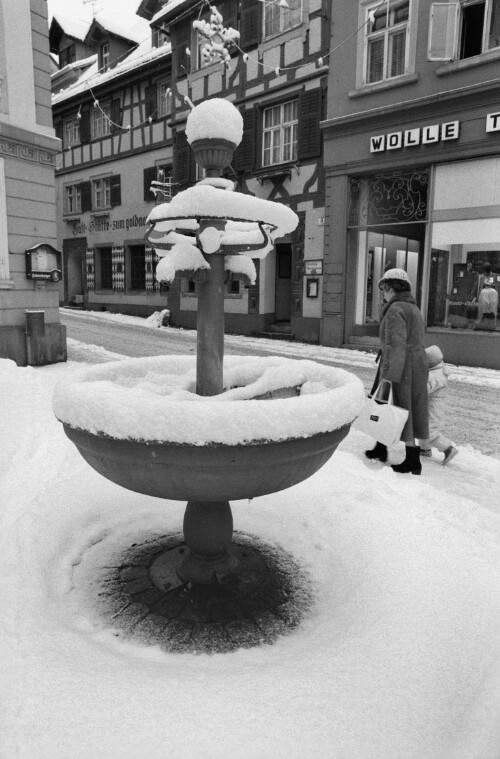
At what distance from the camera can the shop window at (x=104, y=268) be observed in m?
21.0

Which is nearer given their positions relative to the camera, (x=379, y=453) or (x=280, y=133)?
(x=379, y=453)

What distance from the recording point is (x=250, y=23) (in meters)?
14.2

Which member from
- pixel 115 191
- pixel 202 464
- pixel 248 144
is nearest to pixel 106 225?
pixel 115 191

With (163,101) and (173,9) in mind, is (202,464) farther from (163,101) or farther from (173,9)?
(163,101)

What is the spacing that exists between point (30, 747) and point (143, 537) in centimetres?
158

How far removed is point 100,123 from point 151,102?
3160mm

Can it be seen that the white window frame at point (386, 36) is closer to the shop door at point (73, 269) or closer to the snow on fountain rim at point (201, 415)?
the snow on fountain rim at point (201, 415)

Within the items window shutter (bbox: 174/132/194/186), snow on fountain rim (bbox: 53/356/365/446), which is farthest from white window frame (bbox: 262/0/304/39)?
snow on fountain rim (bbox: 53/356/365/446)

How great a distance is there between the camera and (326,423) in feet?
7.18

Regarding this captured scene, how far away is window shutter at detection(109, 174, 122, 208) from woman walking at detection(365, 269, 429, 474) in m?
17.1

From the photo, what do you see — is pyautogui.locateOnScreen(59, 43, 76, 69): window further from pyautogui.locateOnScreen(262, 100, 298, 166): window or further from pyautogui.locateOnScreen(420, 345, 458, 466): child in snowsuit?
pyautogui.locateOnScreen(420, 345, 458, 466): child in snowsuit

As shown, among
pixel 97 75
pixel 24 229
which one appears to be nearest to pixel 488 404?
pixel 24 229

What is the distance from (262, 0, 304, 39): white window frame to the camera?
13122 mm

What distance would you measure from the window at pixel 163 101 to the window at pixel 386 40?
821 cm
